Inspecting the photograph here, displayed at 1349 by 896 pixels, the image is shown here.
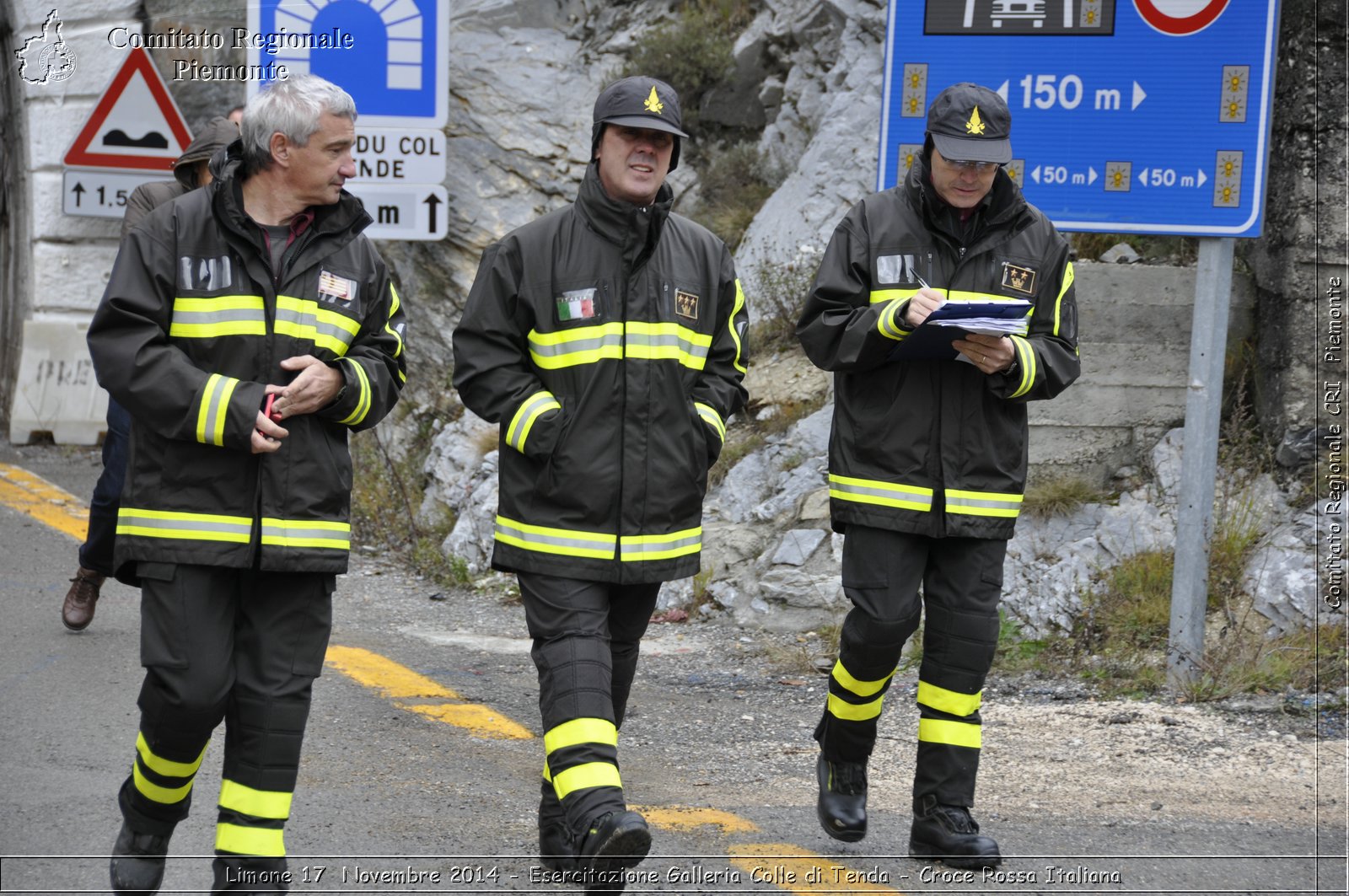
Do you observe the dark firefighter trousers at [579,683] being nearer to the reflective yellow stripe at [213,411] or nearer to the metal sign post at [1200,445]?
the reflective yellow stripe at [213,411]

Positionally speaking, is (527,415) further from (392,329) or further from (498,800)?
(498,800)

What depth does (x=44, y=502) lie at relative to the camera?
9945mm

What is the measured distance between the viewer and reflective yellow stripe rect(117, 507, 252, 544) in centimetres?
361

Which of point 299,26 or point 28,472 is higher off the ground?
point 299,26

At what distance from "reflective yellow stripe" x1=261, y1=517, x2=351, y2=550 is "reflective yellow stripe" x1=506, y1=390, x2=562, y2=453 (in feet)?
1.63

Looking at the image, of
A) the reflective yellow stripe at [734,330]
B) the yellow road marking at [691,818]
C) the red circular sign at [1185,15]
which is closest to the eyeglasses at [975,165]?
the reflective yellow stripe at [734,330]

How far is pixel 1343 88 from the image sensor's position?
7438mm

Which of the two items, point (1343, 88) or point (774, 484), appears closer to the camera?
point (1343, 88)

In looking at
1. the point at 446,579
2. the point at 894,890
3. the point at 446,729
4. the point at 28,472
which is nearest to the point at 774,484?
the point at 446,579

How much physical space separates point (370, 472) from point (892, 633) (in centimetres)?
616

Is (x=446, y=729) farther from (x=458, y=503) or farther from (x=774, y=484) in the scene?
(x=458, y=503)

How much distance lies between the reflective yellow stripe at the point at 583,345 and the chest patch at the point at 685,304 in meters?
0.19

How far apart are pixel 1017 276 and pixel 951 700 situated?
1263 mm

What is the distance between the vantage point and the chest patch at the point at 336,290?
12.3ft
